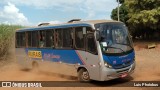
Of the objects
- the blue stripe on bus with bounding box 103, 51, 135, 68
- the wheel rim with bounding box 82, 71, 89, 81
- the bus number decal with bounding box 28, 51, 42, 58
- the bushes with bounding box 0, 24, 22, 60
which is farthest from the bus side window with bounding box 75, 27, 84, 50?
the bushes with bounding box 0, 24, 22, 60

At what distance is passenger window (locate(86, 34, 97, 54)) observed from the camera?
13305 millimetres

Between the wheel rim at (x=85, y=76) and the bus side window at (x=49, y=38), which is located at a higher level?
the bus side window at (x=49, y=38)

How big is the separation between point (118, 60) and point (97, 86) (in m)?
1.47

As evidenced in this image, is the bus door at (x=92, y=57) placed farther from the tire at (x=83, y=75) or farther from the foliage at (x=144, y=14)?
the foliage at (x=144, y=14)

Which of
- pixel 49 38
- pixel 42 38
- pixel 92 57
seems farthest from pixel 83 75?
pixel 42 38

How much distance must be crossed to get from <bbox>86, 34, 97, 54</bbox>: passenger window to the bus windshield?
1.20ft

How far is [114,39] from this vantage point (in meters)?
13.5

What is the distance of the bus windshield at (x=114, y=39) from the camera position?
13211 mm

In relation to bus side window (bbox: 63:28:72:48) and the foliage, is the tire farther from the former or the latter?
the foliage

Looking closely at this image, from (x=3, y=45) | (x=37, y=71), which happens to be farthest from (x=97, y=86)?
(x=3, y=45)

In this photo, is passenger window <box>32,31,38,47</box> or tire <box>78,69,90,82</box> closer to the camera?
tire <box>78,69,90,82</box>

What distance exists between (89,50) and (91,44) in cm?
31

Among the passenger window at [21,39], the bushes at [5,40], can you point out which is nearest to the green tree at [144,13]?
the bushes at [5,40]

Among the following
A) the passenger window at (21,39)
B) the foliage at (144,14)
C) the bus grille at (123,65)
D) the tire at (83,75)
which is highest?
the foliage at (144,14)
